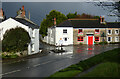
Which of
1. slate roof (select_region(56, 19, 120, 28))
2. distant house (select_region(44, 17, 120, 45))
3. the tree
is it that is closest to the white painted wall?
distant house (select_region(44, 17, 120, 45))

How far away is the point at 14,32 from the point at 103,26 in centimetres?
3695

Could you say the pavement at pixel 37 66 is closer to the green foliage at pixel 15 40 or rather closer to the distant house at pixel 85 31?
the green foliage at pixel 15 40

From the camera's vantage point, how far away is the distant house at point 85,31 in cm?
5484

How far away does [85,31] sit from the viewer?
185 feet

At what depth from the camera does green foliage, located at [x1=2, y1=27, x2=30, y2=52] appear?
25.0 m

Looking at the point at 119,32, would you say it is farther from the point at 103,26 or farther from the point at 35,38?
the point at 35,38

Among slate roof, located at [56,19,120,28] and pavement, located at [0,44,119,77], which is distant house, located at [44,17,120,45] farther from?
pavement, located at [0,44,119,77]

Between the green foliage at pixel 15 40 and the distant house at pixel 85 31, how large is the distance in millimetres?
28182

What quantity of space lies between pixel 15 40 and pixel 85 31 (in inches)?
1343

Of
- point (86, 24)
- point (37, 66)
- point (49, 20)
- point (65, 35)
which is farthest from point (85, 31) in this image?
point (37, 66)

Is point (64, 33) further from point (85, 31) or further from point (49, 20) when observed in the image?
point (49, 20)

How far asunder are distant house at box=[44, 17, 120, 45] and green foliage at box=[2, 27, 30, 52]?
2818 centimetres

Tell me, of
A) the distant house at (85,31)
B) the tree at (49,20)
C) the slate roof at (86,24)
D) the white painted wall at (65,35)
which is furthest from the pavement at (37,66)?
the tree at (49,20)

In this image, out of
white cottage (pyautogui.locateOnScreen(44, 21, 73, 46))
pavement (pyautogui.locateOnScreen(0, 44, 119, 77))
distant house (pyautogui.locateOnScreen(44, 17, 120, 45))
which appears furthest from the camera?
distant house (pyautogui.locateOnScreen(44, 17, 120, 45))
